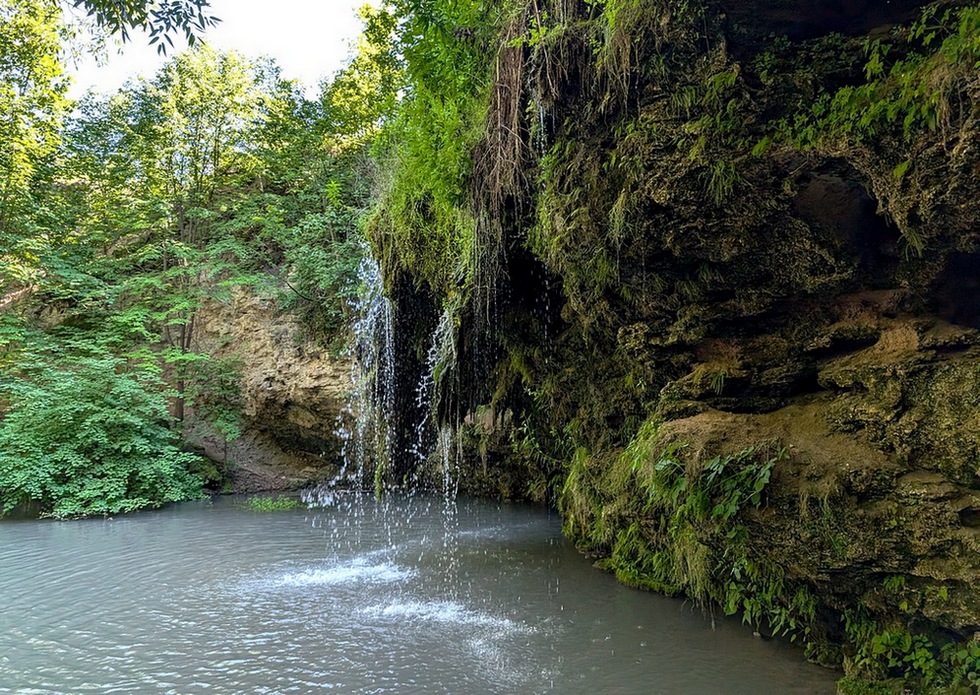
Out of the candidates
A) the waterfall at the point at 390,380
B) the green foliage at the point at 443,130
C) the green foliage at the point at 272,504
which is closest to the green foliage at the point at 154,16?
the green foliage at the point at 443,130

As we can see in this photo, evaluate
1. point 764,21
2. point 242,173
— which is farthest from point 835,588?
point 242,173

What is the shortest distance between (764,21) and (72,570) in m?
10.1

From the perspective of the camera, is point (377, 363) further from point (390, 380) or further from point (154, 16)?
point (154, 16)

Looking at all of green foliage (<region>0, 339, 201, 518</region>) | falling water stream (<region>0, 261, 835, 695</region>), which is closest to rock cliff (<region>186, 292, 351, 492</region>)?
green foliage (<region>0, 339, 201, 518</region>)

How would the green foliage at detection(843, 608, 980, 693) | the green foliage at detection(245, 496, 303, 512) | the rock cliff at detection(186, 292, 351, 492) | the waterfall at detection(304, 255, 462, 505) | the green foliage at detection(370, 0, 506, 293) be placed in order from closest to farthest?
the green foliage at detection(843, 608, 980, 693)
the green foliage at detection(370, 0, 506, 293)
the waterfall at detection(304, 255, 462, 505)
the green foliage at detection(245, 496, 303, 512)
the rock cliff at detection(186, 292, 351, 492)

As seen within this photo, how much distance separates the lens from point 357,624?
5.10 m

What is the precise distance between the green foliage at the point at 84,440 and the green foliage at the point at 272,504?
6.38 feet

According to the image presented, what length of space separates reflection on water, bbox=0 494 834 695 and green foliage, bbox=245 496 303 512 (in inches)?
117

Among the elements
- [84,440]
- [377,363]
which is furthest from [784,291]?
[84,440]

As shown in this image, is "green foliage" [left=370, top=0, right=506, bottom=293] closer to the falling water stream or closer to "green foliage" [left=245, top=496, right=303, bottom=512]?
the falling water stream

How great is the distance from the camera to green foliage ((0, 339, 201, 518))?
11.7 meters

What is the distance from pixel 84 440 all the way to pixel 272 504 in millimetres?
4430

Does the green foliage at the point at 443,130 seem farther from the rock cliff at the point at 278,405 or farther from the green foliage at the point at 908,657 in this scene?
the rock cliff at the point at 278,405

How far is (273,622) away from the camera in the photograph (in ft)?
17.1
